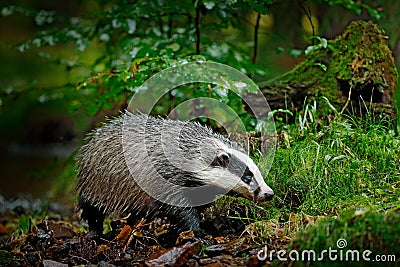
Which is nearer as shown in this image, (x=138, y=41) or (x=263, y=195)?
(x=263, y=195)

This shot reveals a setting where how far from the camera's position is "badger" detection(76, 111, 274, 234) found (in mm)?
4676

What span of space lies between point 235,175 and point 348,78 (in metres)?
2.39

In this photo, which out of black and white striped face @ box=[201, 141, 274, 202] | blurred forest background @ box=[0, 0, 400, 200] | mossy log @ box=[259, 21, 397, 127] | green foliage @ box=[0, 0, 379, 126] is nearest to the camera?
black and white striped face @ box=[201, 141, 274, 202]

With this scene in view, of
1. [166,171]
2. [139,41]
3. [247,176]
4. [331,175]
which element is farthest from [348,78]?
[166,171]

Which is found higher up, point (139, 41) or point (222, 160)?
point (139, 41)

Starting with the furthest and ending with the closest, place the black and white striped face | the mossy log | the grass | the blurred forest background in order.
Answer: the blurred forest background < the mossy log < the black and white striped face < the grass

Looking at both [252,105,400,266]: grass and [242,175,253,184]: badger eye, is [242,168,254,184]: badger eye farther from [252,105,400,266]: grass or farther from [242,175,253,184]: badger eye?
[252,105,400,266]: grass

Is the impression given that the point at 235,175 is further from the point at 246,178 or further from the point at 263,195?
the point at 263,195

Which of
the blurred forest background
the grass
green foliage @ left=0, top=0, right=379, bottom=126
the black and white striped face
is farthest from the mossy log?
the black and white striped face

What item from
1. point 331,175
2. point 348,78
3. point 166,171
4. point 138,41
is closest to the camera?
point 166,171

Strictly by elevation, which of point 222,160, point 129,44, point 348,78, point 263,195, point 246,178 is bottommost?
point 263,195

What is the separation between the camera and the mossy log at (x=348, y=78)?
622 cm

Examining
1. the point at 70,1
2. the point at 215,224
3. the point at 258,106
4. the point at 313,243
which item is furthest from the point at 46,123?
the point at 313,243

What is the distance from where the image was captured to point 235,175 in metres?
4.67
